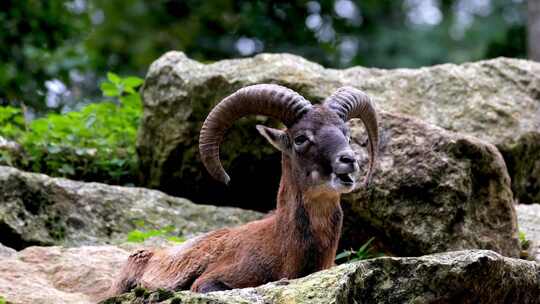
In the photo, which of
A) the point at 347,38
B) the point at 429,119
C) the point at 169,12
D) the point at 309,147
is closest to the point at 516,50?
the point at 347,38

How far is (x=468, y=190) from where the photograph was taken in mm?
11859

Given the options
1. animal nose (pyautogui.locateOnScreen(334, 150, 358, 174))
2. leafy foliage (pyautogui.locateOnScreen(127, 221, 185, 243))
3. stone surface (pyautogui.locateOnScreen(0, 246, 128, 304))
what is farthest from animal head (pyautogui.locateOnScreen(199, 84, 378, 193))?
leafy foliage (pyautogui.locateOnScreen(127, 221, 185, 243))

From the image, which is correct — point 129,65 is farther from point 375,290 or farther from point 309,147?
point 375,290

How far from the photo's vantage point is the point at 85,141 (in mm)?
15445

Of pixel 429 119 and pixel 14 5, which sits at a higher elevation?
pixel 14 5

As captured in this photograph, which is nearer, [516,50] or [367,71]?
[367,71]

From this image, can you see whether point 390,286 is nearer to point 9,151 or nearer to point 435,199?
point 435,199

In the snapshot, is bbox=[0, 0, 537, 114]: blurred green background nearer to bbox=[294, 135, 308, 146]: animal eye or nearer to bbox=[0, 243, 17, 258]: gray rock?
bbox=[0, 243, 17, 258]: gray rock

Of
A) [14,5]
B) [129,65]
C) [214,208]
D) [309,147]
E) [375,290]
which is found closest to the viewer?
[375,290]

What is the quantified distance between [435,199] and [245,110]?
7.78ft

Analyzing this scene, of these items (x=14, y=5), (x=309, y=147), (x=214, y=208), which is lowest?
(x=214, y=208)

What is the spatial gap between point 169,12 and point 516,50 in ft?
28.3

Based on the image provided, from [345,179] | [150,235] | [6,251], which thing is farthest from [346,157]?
[6,251]

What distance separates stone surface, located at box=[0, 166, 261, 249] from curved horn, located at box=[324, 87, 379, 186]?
2.67 metres
